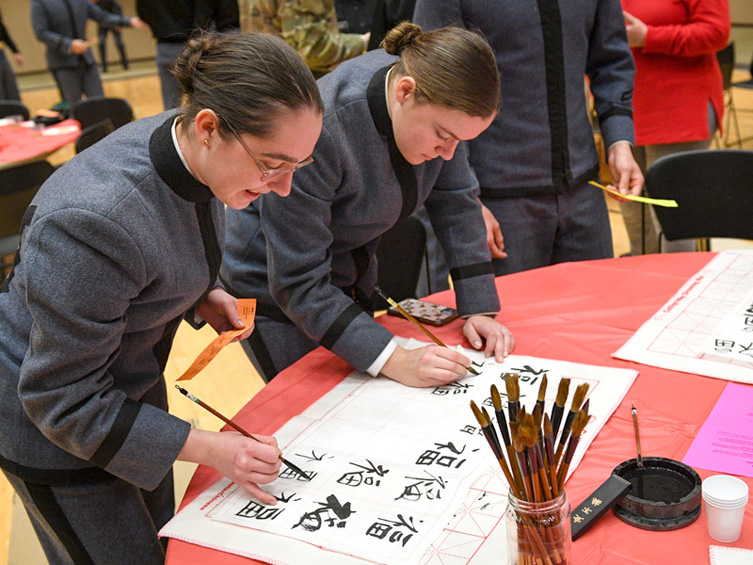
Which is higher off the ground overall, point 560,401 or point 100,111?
point 560,401

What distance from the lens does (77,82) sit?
6.49 meters

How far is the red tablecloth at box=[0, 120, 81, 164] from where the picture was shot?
385 centimetres

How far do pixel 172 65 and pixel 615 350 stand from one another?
38.0 inches

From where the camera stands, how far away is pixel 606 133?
2.21 meters

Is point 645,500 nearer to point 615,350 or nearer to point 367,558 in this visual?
point 367,558

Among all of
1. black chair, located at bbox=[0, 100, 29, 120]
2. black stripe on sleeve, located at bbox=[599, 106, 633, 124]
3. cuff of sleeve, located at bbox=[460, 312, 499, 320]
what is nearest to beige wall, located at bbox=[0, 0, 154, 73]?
black chair, located at bbox=[0, 100, 29, 120]

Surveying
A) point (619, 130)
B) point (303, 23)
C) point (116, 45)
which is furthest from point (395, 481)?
point (116, 45)

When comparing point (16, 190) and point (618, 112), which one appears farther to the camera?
point (16, 190)

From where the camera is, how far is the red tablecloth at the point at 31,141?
385 cm

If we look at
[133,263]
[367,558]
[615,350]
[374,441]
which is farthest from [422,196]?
[367,558]

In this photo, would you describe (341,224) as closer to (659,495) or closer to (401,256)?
(401,256)

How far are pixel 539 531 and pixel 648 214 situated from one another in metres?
2.69

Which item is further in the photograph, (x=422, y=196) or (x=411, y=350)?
(x=422, y=196)

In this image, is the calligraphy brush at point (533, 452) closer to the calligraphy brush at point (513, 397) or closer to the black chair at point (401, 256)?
the calligraphy brush at point (513, 397)
